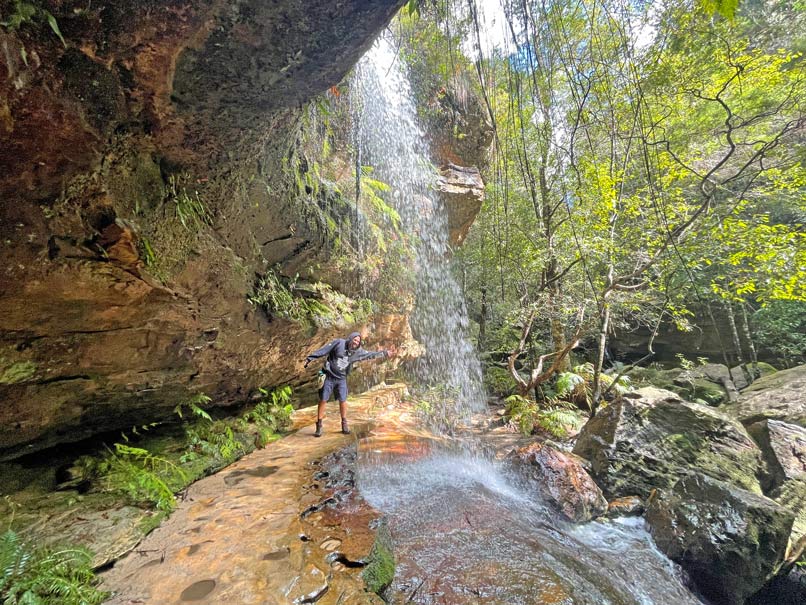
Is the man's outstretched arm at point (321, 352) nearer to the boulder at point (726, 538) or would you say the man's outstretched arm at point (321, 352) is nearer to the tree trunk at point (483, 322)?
the boulder at point (726, 538)

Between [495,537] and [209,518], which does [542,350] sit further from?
[209,518]

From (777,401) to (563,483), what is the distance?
653cm

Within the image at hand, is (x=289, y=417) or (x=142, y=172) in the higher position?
(x=142, y=172)

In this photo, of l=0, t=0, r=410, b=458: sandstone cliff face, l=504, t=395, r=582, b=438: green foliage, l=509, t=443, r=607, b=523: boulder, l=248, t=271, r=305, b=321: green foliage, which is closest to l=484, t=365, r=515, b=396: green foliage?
l=504, t=395, r=582, b=438: green foliage

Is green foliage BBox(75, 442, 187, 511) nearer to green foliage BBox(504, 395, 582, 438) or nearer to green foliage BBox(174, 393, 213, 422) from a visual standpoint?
green foliage BBox(174, 393, 213, 422)

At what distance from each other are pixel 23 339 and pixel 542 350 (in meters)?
15.8

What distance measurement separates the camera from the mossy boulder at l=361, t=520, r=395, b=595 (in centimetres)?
259

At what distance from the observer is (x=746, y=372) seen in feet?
43.8

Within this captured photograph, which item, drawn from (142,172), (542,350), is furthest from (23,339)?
(542,350)

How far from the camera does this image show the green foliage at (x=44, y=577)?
2176 millimetres

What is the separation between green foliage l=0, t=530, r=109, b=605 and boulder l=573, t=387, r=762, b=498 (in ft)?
23.2

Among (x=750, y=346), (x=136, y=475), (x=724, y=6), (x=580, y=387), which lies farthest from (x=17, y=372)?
(x=750, y=346)

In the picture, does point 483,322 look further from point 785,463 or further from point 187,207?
point 187,207

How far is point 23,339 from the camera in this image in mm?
3033
